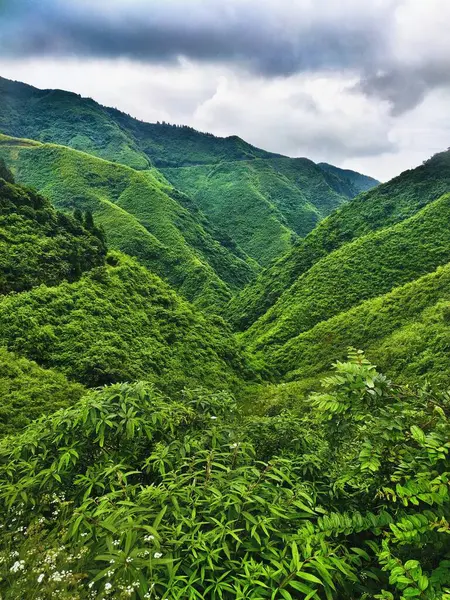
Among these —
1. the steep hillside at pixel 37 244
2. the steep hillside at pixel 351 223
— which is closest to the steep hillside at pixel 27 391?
the steep hillside at pixel 37 244

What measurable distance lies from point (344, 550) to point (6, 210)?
3164 centimetres

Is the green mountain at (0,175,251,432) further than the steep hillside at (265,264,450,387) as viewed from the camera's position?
No

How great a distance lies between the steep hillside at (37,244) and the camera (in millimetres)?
24594

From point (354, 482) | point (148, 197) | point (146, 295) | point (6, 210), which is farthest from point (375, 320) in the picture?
point (148, 197)

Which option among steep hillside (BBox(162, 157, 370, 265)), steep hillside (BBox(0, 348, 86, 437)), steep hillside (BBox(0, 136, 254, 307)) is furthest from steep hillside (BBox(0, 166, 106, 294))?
steep hillside (BBox(162, 157, 370, 265))

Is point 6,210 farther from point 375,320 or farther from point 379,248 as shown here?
point 379,248

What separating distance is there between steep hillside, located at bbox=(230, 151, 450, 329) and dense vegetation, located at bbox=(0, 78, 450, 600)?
323 millimetres

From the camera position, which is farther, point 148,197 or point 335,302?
point 148,197

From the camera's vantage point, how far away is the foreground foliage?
2.27 metres

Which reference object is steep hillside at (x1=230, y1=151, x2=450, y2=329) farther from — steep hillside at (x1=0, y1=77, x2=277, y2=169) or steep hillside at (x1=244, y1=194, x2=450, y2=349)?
steep hillside at (x1=0, y1=77, x2=277, y2=169)

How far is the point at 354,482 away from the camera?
3.29 meters

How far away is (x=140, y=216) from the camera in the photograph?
7238cm


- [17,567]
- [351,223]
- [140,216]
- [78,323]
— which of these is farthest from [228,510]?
[140,216]

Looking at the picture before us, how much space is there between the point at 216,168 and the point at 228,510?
156 m
